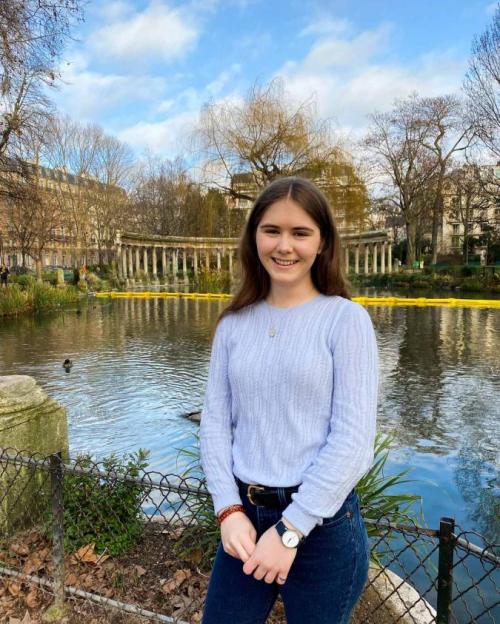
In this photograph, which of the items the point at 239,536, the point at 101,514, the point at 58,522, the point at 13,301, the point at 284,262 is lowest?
the point at 101,514

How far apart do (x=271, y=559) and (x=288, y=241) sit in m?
0.92

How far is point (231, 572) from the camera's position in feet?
4.86

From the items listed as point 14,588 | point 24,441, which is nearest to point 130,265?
point 24,441

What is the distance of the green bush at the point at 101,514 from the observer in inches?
110

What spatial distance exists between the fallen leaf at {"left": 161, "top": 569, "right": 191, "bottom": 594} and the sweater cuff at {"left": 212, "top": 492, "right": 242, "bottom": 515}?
1404mm

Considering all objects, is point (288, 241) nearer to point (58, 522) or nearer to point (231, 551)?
point (231, 551)

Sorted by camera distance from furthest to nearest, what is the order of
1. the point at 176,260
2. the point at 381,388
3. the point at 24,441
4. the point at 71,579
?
the point at 176,260, the point at 381,388, the point at 24,441, the point at 71,579

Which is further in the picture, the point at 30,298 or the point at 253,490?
the point at 30,298

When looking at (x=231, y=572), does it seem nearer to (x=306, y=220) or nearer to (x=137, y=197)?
(x=306, y=220)

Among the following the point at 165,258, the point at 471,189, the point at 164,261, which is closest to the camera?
the point at 471,189

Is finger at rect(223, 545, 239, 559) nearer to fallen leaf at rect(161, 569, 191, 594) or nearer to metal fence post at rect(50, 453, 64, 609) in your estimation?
metal fence post at rect(50, 453, 64, 609)

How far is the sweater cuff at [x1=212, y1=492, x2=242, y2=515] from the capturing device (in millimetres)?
1468

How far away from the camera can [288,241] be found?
60.5 inches

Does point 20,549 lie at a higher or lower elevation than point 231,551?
lower
